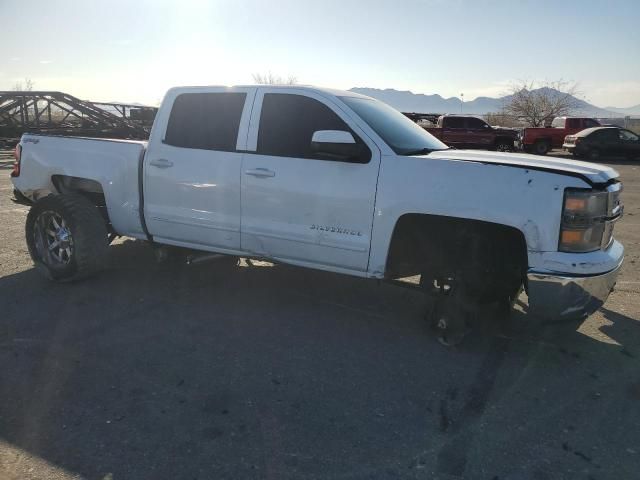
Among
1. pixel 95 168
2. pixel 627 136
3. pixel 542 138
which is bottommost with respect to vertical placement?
pixel 542 138

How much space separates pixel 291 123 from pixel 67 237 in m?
2.59

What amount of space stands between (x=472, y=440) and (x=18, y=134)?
860 inches

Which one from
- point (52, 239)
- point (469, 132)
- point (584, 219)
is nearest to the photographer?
point (584, 219)

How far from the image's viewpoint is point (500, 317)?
457 centimetres

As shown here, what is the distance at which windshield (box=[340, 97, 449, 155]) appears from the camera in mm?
4266

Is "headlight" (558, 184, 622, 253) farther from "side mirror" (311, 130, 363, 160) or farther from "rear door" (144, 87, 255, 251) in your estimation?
"rear door" (144, 87, 255, 251)

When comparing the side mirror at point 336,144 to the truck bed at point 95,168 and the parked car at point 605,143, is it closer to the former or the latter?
the truck bed at point 95,168

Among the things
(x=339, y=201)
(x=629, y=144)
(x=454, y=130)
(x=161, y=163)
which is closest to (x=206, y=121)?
(x=161, y=163)

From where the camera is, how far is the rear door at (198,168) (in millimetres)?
4633

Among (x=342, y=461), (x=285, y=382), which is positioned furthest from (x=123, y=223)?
(x=342, y=461)

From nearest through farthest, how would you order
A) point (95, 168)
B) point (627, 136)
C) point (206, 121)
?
point (206, 121) < point (95, 168) < point (627, 136)

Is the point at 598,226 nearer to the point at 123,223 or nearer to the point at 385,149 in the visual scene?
the point at 385,149

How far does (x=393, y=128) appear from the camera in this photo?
14.9ft

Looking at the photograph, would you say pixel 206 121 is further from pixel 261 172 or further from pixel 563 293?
pixel 563 293
